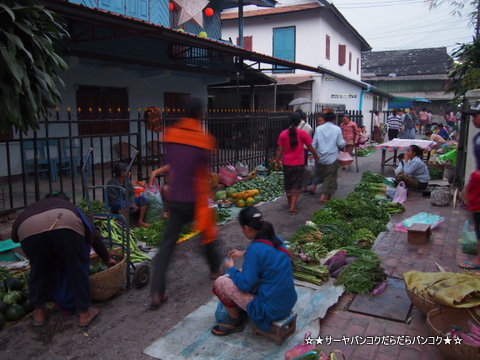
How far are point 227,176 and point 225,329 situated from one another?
615cm

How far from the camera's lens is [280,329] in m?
3.24

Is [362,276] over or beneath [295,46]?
beneath

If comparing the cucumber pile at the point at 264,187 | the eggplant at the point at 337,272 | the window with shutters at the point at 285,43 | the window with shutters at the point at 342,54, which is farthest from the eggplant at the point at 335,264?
the window with shutters at the point at 342,54

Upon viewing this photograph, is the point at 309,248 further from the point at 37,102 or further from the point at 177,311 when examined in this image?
the point at 37,102

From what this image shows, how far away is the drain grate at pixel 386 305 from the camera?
3.72 metres

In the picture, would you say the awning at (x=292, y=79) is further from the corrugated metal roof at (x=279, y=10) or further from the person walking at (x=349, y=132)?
the person walking at (x=349, y=132)

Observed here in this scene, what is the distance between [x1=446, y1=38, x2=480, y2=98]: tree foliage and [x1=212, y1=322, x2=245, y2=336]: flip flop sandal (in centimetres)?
764

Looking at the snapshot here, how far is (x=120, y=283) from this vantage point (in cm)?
417

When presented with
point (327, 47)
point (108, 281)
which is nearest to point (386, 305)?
point (108, 281)

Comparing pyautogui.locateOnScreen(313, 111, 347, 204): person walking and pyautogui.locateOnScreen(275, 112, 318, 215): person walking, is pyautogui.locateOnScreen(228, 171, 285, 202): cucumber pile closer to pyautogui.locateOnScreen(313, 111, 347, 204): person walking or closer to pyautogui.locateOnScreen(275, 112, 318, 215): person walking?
pyautogui.locateOnScreen(275, 112, 318, 215): person walking

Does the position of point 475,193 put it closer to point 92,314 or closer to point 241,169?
point 92,314

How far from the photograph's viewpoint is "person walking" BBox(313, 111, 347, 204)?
835 cm

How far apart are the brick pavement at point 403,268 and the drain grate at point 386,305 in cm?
6

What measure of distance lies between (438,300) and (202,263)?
2824 millimetres
